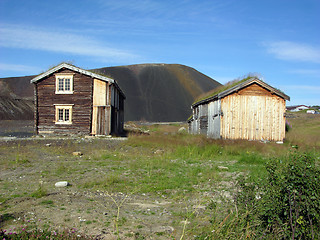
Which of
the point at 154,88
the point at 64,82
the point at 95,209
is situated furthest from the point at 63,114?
the point at 154,88

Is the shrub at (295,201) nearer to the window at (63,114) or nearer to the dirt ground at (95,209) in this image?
the dirt ground at (95,209)

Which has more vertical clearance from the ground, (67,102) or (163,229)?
(67,102)

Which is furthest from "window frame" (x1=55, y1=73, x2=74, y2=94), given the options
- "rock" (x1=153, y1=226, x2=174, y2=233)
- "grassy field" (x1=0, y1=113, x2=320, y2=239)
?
"rock" (x1=153, y1=226, x2=174, y2=233)

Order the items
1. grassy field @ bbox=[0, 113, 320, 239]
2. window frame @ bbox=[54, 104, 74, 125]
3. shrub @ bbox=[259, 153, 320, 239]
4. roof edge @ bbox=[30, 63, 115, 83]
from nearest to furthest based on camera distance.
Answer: shrub @ bbox=[259, 153, 320, 239] → grassy field @ bbox=[0, 113, 320, 239] → roof edge @ bbox=[30, 63, 115, 83] → window frame @ bbox=[54, 104, 74, 125]

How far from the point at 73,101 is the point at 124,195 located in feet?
59.5

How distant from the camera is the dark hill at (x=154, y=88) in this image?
7250 cm

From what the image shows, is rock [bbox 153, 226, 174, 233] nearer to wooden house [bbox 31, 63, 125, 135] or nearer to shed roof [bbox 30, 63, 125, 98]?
wooden house [bbox 31, 63, 125, 135]

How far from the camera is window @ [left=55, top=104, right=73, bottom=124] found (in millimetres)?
23828

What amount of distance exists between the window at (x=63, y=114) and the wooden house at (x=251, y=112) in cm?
1252

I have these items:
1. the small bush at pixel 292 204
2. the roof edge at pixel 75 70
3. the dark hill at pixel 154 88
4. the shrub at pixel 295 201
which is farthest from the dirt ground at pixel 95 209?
the dark hill at pixel 154 88

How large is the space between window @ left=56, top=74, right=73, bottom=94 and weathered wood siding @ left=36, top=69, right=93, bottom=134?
0.26 metres

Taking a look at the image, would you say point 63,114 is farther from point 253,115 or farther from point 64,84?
point 253,115

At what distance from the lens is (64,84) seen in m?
23.7

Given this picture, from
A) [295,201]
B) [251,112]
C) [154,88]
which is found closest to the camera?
[295,201]
